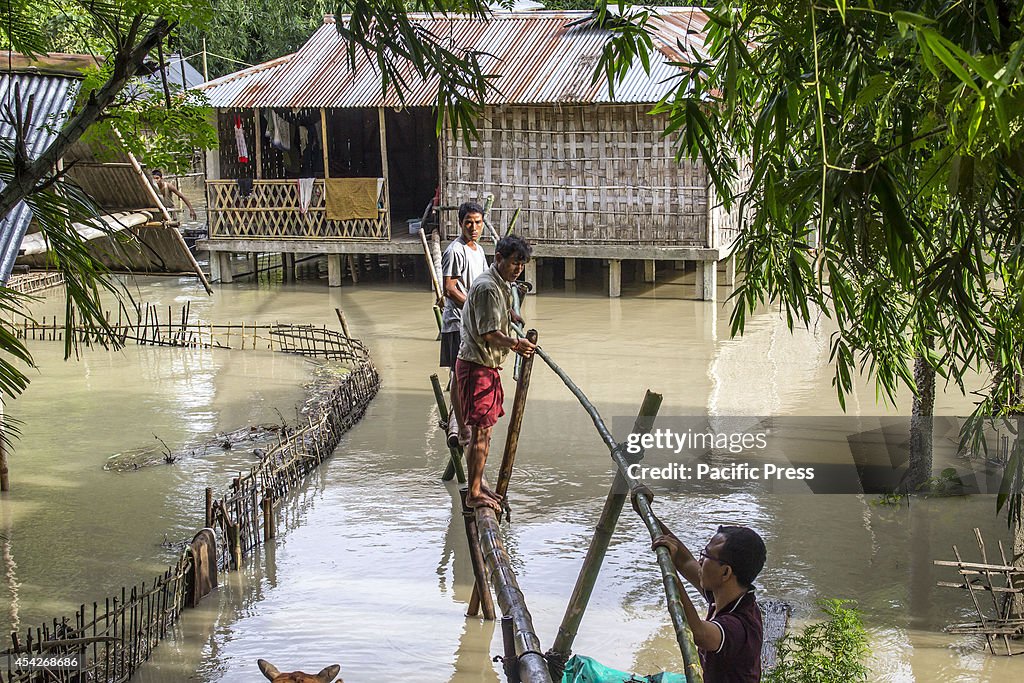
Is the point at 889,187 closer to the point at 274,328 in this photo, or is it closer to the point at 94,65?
the point at 94,65

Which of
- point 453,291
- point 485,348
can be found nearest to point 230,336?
point 453,291

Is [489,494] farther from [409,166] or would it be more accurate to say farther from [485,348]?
[409,166]

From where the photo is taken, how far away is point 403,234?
60.7 ft

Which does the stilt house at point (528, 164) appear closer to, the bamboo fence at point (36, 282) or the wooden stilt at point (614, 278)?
the wooden stilt at point (614, 278)

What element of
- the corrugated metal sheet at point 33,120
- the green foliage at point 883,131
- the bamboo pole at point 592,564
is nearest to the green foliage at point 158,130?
the corrugated metal sheet at point 33,120

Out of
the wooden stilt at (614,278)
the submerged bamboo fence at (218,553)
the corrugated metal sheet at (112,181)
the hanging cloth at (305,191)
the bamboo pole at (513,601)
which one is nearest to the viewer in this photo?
the bamboo pole at (513,601)

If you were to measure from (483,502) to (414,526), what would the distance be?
3121 mm

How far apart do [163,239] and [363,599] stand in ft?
26.0

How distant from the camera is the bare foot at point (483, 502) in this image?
5.28 metres

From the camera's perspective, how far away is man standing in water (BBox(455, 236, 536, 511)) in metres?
5.14

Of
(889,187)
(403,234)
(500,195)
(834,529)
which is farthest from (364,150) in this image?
(889,187)

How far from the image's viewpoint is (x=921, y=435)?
27.4ft

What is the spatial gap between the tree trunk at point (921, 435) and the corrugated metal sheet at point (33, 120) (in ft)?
20.5

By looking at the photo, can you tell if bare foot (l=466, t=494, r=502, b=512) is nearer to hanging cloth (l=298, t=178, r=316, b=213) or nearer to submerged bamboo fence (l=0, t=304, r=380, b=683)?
submerged bamboo fence (l=0, t=304, r=380, b=683)
